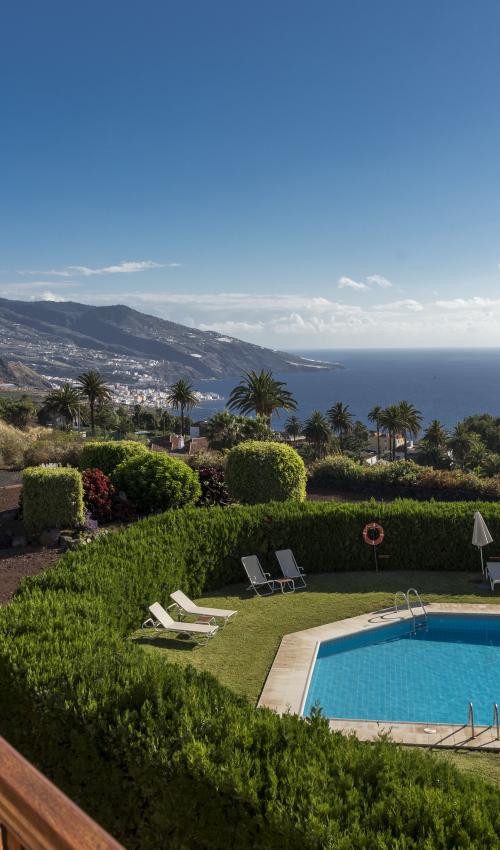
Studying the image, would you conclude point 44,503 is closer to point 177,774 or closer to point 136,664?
point 136,664

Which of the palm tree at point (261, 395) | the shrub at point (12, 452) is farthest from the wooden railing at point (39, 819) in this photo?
the palm tree at point (261, 395)

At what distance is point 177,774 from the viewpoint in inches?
196

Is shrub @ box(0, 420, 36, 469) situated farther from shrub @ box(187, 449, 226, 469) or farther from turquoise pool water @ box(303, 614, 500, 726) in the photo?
turquoise pool water @ box(303, 614, 500, 726)

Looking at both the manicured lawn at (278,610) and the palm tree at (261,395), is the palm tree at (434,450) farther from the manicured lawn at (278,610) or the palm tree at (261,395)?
the manicured lawn at (278,610)

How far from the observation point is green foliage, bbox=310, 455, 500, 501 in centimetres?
2198

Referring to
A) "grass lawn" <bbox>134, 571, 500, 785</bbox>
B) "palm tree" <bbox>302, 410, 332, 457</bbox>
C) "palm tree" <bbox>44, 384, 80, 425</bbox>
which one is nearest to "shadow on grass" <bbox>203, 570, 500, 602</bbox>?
"grass lawn" <bbox>134, 571, 500, 785</bbox>

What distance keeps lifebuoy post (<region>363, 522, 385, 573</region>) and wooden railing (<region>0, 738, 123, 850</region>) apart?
554 inches

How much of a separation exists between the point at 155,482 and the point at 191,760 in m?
13.7

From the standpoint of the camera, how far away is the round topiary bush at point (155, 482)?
18.2 metres

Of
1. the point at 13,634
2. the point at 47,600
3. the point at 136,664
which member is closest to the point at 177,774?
the point at 136,664

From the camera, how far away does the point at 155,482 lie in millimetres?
18266

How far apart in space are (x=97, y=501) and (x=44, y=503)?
185 centimetres

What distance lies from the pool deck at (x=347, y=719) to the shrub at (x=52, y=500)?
7.17 m

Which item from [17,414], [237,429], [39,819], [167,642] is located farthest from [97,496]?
[17,414]
